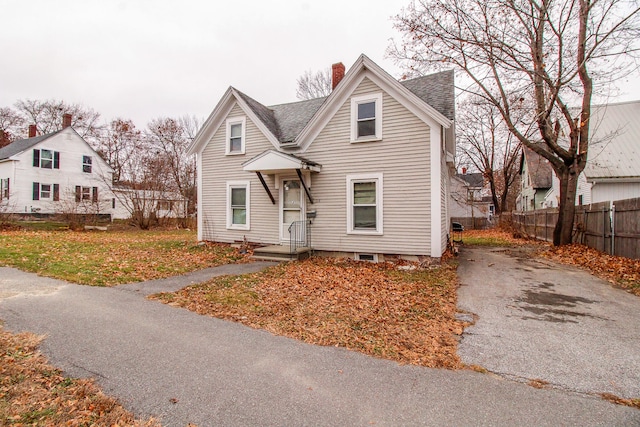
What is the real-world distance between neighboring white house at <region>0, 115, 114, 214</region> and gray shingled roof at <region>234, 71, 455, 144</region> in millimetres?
16762

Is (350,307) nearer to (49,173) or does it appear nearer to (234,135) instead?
(234,135)

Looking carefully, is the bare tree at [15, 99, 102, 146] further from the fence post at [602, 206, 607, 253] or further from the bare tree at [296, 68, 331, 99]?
the fence post at [602, 206, 607, 253]

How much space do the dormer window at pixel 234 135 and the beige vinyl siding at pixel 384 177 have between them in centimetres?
333

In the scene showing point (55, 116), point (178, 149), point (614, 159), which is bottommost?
point (614, 159)

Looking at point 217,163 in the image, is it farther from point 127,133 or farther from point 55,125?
point 55,125

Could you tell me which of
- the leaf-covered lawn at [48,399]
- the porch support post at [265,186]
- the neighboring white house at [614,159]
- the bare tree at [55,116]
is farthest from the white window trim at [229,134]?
the bare tree at [55,116]

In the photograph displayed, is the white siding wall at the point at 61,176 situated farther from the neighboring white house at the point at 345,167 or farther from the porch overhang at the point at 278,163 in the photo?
the porch overhang at the point at 278,163

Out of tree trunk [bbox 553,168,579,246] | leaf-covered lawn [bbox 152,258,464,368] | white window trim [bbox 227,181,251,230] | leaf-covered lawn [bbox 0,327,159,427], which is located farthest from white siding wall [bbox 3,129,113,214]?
tree trunk [bbox 553,168,579,246]

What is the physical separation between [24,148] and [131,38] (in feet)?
63.7

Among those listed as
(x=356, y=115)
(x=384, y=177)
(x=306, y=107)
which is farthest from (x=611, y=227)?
(x=306, y=107)

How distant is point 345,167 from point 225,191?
17.8 feet

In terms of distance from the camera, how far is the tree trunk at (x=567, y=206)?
42.4 feet

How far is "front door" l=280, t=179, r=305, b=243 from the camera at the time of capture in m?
11.7

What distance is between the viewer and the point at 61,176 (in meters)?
28.3
